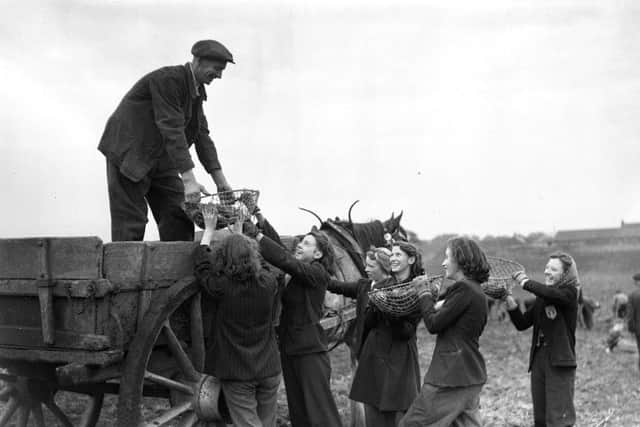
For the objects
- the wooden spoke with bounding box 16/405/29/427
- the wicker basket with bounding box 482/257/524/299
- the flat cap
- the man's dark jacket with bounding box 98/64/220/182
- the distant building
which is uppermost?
the flat cap

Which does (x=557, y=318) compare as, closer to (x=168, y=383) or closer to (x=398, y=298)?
(x=398, y=298)

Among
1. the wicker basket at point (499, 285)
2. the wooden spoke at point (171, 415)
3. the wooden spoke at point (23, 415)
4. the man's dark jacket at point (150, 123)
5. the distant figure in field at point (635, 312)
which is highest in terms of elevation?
the man's dark jacket at point (150, 123)

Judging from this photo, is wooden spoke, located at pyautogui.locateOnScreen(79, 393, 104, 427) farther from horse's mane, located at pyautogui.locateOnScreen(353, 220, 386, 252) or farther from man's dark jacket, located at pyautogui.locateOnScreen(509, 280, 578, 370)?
horse's mane, located at pyautogui.locateOnScreen(353, 220, 386, 252)

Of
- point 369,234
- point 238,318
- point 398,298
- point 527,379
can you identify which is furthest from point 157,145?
point 527,379

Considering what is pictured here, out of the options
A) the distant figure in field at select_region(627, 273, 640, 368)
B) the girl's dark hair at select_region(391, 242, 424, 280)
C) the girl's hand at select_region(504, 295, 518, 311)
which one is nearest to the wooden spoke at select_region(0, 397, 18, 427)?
the girl's dark hair at select_region(391, 242, 424, 280)

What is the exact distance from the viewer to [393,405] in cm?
437

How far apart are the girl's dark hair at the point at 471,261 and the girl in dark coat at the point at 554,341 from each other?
0.96 m

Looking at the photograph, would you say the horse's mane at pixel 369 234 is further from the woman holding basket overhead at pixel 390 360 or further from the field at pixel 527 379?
the woman holding basket overhead at pixel 390 360

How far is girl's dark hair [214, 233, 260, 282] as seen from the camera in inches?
153

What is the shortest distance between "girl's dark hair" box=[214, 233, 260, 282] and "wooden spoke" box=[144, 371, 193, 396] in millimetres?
654

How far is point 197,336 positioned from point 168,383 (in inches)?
12.5

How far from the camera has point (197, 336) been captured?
4.03 meters

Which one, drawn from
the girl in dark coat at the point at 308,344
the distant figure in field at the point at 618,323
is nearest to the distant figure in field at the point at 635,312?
the distant figure in field at the point at 618,323

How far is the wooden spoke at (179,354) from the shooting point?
149 inches
